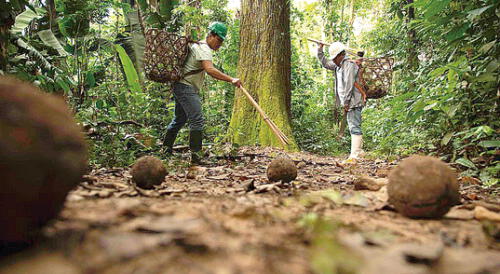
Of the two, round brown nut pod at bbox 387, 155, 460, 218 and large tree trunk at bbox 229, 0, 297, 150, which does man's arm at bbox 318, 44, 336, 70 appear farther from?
round brown nut pod at bbox 387, 155, 460, 218

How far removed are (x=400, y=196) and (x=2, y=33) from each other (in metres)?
2.97

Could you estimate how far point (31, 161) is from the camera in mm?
987

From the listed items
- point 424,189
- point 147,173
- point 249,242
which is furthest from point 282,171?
point 249,242

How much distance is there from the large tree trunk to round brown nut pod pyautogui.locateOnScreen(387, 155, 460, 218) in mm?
4461

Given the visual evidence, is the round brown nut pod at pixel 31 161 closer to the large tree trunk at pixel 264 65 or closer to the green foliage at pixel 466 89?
the green foliage at pixel 466 89

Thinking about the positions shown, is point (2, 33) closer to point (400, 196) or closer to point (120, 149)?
point (120, 149)

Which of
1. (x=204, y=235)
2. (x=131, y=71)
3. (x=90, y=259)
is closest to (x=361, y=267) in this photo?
(x=204, y=235)

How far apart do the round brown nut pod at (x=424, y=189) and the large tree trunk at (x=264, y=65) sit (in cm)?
446

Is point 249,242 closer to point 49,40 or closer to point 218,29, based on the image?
point 218,29

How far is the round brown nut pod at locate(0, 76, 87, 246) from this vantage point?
3.14 ft

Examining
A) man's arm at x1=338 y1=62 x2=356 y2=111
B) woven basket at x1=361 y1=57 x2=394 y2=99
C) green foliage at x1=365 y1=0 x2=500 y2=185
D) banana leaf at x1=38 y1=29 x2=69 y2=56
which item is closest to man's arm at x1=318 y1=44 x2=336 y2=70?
woven basket at x1=361 y1=57 x2=394 y2=99

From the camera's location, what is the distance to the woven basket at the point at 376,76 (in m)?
5.77

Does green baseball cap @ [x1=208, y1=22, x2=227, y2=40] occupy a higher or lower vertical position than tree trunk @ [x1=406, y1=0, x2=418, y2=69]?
lower

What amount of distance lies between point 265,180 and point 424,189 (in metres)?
1.68
